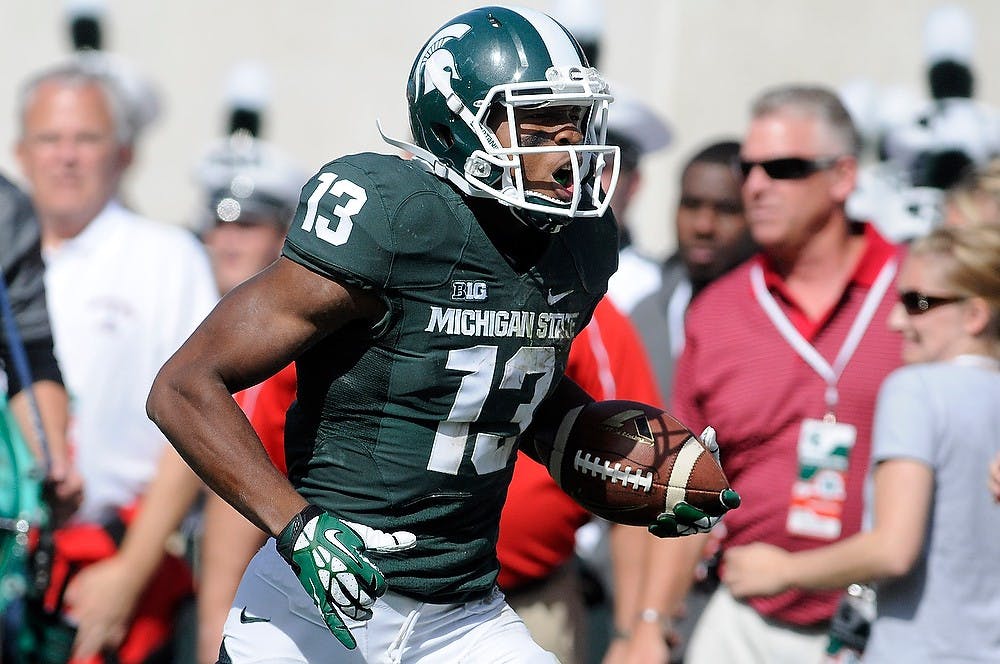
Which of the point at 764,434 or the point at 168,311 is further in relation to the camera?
the point at 168,311

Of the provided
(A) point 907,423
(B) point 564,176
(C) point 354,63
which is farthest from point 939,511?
(C) point 354,63

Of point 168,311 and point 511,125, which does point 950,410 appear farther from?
point 168,311

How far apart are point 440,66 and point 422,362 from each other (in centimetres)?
52

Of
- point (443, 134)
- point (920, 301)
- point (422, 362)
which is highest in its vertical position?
point (443, 134)

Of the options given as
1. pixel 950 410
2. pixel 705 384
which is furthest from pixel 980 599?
pixel 705 384

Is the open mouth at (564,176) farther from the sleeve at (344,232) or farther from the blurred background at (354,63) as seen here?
the blurred background at (354,63)

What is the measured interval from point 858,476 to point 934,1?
5.85 meters

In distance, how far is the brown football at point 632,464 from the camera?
2.99 metres

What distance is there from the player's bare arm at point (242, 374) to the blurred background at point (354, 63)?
19.6 feet

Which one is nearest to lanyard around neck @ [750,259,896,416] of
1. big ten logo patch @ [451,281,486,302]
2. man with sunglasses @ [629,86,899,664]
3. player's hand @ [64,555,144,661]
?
man with sunglasses @ [629,86,899,664]

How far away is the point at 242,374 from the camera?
2.58 m

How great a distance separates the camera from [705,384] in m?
4.44

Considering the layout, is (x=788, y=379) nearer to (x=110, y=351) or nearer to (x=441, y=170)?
(x=441, y=170)

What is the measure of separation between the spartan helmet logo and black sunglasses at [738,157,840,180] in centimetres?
196
